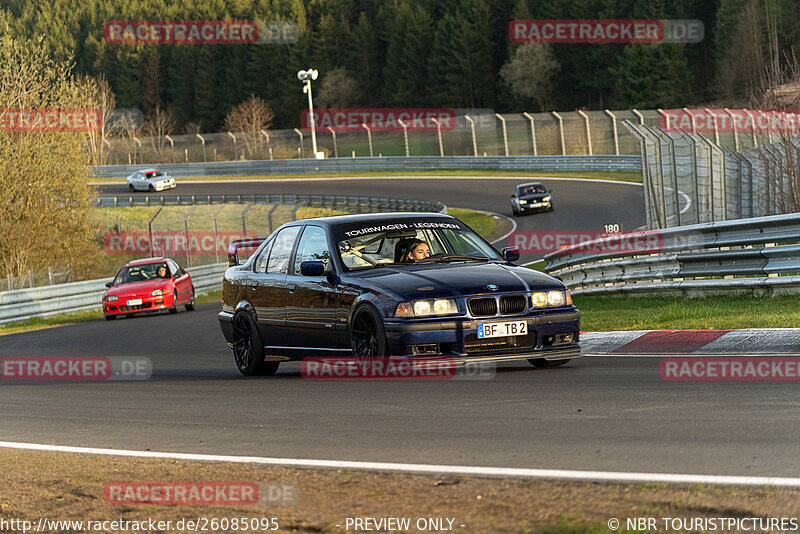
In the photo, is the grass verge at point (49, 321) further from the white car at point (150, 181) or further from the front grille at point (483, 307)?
the white car at point (150, 181)

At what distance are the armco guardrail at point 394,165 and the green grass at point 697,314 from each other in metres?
39.3

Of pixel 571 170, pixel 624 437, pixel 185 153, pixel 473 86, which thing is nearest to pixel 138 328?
pixel 624 437

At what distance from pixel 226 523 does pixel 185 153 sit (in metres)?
84.6

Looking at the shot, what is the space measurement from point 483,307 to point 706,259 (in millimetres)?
6406

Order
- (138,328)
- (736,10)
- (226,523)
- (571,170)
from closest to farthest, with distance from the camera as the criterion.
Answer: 1. (226,523)
2. (138,328)
3. (571,170)
4. (736,10)

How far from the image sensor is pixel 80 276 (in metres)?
39.6

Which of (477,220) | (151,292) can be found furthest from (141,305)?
(477,220)

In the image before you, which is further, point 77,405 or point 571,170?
point 571,170

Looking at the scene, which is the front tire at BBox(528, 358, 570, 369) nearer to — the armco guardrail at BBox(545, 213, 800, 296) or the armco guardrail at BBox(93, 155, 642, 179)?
the armco guardrail at BBox(545, 213, 800, 296)

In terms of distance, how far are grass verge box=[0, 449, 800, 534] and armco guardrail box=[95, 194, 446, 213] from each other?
1399 inches

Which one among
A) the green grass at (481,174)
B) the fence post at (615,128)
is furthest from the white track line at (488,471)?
the fence post at (615,128)

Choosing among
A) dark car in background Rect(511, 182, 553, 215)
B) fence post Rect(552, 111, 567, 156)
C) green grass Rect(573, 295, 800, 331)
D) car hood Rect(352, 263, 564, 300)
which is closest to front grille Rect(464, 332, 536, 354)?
car hood Rect(352, 263, 564, 300)

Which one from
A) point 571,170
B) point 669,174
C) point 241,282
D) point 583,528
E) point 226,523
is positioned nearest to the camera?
point 583,528

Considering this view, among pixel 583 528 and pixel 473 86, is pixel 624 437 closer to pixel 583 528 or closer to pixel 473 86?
pixel 583 528
